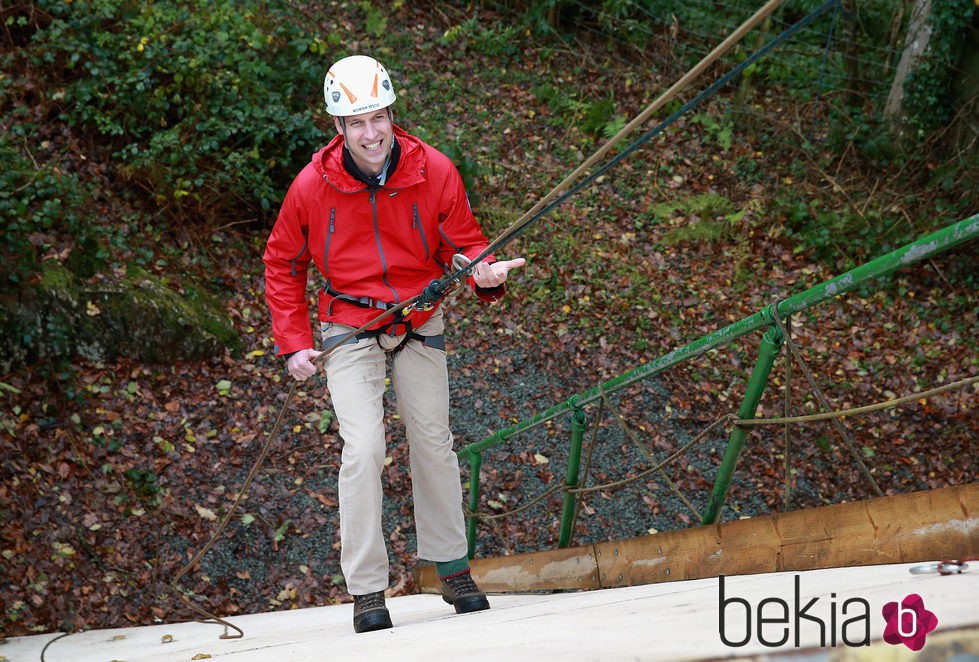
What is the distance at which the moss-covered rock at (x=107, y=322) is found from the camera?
693 cm

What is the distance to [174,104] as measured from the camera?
8734 mm

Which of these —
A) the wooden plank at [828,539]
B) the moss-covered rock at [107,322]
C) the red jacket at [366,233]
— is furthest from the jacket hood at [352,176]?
the moss-covered rock at [107,322]

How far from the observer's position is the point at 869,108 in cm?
1132

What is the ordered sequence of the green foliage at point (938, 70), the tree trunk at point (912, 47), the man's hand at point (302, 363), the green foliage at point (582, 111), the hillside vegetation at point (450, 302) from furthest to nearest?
1. the green foliage at point (582, 111)
2. the tree trunk at point (912, 47)
3. the green foliage at point (938, 70)
4. the hillside vegetation at point (450, 302)
5. the man's hand at point (302, 363)

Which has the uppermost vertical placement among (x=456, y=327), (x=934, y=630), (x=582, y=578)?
(x=456, y=327)

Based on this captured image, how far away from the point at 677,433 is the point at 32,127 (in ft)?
20.7

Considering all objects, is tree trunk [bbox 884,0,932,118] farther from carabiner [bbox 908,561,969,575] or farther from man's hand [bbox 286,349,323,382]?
carabiner [bbox 908,561,969,575]

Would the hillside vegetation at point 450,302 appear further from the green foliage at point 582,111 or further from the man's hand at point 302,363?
the man's hand at point 302,363

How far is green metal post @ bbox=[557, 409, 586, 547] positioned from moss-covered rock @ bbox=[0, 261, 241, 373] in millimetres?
4071

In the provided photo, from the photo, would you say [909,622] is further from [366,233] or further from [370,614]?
[366,233]

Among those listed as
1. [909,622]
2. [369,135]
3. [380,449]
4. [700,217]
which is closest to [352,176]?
[369,135]

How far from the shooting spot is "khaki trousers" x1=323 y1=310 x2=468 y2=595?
3.71m

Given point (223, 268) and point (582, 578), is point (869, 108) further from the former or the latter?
point (582, 578)

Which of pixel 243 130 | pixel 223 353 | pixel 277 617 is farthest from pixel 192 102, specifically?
pixel 277 617
